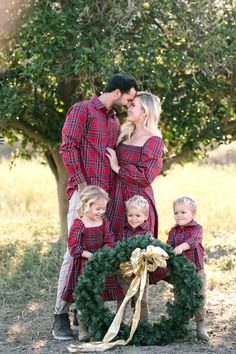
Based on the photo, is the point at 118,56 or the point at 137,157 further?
the point at 118,56

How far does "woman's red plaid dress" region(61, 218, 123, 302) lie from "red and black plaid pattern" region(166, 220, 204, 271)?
50 cm

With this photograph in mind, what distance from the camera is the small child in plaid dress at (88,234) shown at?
6.24 m

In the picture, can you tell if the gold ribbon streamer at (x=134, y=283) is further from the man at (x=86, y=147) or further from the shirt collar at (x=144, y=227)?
the man at (x=86, y=147)

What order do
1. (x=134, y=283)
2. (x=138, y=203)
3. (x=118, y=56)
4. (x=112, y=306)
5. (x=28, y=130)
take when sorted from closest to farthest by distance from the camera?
(x=134, y=283), (x=138, y=203), (x=112, y=306), (x=118, y=56), (x=28, y=130)

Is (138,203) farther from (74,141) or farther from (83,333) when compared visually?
(83,333)

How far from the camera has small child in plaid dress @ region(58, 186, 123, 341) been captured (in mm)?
6238

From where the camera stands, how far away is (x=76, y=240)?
6.30m

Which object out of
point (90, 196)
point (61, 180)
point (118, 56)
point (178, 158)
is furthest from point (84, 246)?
point (178, 158)

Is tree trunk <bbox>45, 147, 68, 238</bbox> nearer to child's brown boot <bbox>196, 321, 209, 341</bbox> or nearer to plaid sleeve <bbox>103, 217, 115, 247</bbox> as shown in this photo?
plaid sleeve <bbox>103, 217, 115, 247</bbox>

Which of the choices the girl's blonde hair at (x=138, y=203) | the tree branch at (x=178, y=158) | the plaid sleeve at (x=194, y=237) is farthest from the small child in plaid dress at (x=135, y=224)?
the tree branch at (x=178, y=158)

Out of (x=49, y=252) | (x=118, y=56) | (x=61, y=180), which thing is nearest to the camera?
(x=118, y=56)

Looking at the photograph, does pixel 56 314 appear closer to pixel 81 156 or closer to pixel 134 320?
pixel 134 320

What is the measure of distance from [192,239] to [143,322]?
72 centimetres

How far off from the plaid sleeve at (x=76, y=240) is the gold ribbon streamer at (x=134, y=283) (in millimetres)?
347
